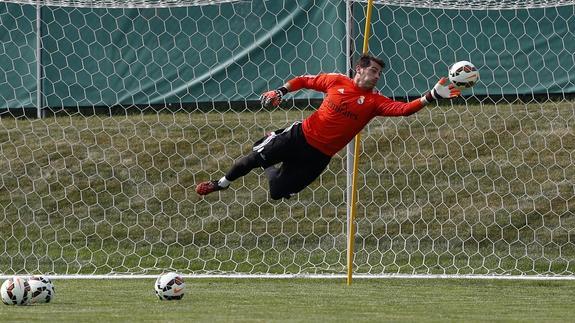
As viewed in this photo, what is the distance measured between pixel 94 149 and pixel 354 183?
423cm

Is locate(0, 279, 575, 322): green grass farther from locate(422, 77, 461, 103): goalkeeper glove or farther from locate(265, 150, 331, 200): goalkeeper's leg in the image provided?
locate(422, 77, 461, 103): goalkeeper glove

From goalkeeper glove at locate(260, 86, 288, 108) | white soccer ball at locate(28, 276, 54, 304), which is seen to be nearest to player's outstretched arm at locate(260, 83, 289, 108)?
goalkeeper glove at locate(260, 86, 288, 108)

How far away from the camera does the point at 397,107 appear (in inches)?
401

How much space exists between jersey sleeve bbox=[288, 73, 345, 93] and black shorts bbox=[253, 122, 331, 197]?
1.35 feet

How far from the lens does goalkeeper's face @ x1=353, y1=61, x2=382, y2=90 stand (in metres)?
10.6

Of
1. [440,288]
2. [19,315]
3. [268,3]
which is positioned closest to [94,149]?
[268,3]

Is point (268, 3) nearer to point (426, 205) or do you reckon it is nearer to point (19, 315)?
point (426, 205)

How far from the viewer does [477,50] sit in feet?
45.6

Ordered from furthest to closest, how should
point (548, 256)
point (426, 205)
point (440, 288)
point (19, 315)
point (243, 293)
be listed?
point (426, 205)
point (548, 256)
point (440, 288)
point (243, 293)
point (19, 315)

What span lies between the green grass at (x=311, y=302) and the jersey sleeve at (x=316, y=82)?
6.06 feet

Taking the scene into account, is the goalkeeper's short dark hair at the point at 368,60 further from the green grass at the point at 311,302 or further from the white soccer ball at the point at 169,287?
the white soccer ball at the point at 169,287

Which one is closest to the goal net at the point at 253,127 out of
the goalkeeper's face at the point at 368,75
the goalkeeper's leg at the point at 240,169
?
the goalkeeper's leg at the point at 240,169

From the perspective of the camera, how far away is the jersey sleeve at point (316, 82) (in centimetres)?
1086

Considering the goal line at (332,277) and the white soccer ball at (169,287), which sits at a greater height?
the white soccer ball at (169,287)
